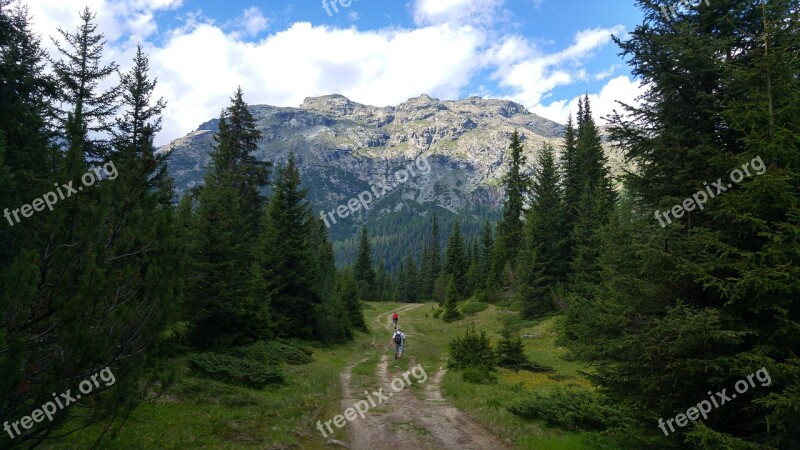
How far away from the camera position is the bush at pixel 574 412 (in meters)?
12.1

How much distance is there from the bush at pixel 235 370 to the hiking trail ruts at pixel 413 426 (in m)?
3.18

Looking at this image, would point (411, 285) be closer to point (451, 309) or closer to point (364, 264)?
point (364, 264)

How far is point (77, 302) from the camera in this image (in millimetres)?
5512

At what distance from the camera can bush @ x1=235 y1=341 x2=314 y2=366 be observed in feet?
68.1

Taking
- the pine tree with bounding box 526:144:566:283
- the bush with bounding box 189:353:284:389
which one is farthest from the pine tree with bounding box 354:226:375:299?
the bush with bounding box 189:353:284:389

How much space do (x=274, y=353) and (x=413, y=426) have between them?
461 inches

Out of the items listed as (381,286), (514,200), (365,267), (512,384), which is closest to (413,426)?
(512,384)

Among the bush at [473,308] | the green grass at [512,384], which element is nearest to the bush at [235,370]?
the green grass at [512,384]

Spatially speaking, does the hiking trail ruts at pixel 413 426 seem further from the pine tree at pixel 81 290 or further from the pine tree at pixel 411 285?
the pine tree at pixel 411 285

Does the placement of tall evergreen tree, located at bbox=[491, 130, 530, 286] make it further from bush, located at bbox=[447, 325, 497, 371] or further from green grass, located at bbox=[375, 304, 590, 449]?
bush, located at bbox=[447, 325, 497, 371]

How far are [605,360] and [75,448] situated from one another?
11235mm

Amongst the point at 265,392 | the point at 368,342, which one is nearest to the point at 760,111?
the point at 265,392

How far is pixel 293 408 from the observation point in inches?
544

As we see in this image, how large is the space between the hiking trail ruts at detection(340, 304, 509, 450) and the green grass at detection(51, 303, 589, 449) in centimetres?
37
